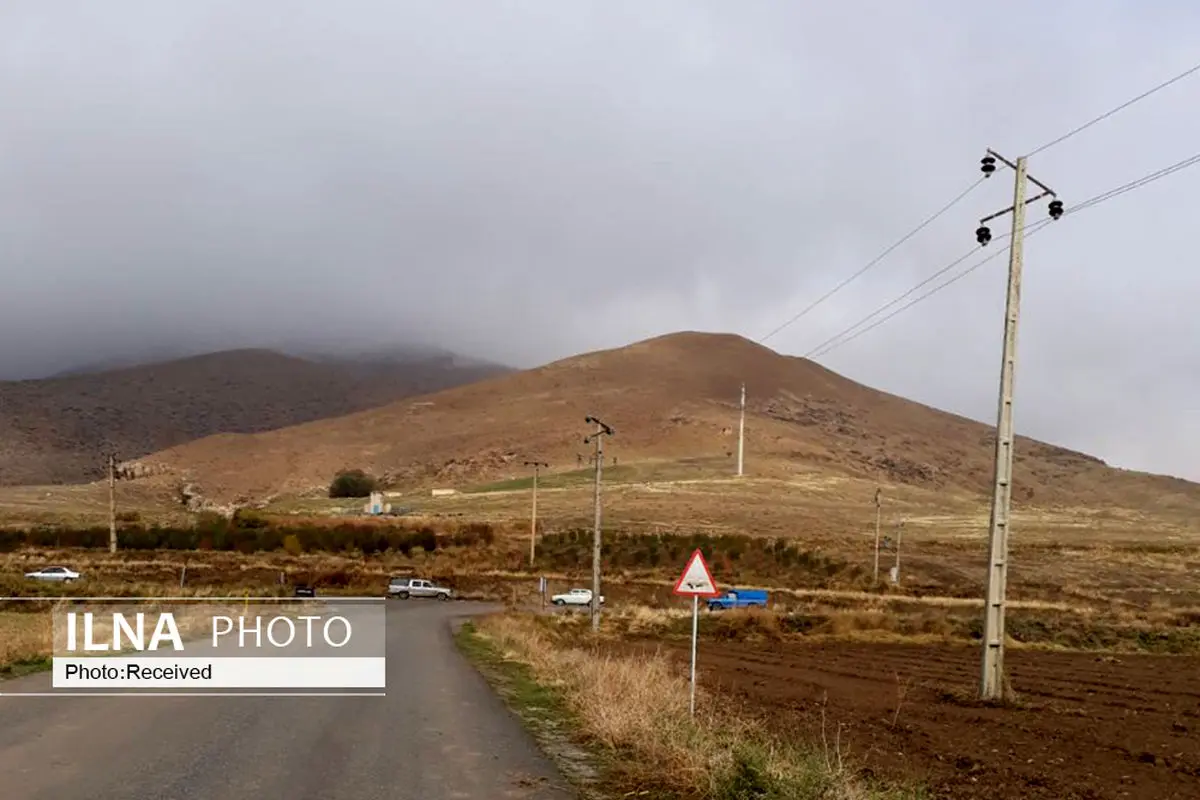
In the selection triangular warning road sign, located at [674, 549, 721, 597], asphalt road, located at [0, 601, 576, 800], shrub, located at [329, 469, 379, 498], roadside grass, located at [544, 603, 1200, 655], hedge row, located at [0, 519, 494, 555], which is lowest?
shrub, located at [329, 469, 379, 498]

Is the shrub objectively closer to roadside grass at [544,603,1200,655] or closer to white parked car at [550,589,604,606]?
white parked car at [550,589,604,606]

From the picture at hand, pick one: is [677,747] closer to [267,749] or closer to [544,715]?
[267,749]

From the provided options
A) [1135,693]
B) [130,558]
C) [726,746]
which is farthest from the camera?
[130,558]

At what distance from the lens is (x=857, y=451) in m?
184

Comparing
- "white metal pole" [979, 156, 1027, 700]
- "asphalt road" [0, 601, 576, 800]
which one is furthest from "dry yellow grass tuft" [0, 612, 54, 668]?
"white metal pole" [979, 156, 1027, 700]

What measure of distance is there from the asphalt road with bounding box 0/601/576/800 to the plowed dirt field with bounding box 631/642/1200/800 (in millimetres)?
4286

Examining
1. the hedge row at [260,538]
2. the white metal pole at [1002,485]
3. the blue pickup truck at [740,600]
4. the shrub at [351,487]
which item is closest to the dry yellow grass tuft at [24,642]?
the white metal pole at [1002,485]

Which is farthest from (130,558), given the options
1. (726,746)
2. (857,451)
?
(857,451)

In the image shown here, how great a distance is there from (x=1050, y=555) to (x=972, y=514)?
1389 inches

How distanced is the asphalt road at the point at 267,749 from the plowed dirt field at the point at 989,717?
4286 mm

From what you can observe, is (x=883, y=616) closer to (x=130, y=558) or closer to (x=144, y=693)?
(x=144, y=693)

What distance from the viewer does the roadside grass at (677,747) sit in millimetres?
9516

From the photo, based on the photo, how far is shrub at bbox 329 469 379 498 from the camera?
160625mm

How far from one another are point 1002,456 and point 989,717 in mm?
4854
